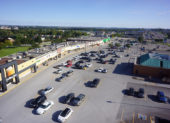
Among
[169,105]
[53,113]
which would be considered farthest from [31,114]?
[169,105]

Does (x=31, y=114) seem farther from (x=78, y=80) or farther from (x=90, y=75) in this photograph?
(x=90, y=75)

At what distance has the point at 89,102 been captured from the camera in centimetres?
2077

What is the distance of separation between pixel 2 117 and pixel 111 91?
18849 mm

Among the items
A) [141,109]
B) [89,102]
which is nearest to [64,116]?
[89,102]

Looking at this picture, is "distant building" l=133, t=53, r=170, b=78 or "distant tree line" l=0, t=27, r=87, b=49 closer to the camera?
"distant building" l=133, t=53, r=170, b=78

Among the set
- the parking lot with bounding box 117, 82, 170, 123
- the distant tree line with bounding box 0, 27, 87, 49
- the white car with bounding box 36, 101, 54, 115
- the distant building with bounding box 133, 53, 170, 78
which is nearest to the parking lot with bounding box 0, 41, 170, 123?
the parking lot with bounding box 117, 82, 170, 123

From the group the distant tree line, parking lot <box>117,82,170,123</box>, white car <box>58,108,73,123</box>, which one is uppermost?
the distant tree line

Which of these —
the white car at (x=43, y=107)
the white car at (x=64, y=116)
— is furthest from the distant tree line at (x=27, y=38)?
the white car at (x=64, y=116)

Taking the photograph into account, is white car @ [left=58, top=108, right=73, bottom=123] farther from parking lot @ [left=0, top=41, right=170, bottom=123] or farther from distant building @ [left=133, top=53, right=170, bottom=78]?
distant building @ [left=133, top=53, right=170, bottom=78]

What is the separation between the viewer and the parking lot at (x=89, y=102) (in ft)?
56.6

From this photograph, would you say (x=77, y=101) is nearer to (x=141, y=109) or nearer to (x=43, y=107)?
(x=43, y=107)

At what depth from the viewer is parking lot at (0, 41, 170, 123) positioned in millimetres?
17250

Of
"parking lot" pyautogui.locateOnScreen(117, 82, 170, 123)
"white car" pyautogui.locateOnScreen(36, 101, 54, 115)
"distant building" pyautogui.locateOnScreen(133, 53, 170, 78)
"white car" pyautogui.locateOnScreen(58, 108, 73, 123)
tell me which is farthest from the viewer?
"distant building" pyautogui.locateOnScreen(133, 53, 170, 78)

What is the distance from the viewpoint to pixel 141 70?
3303cm
